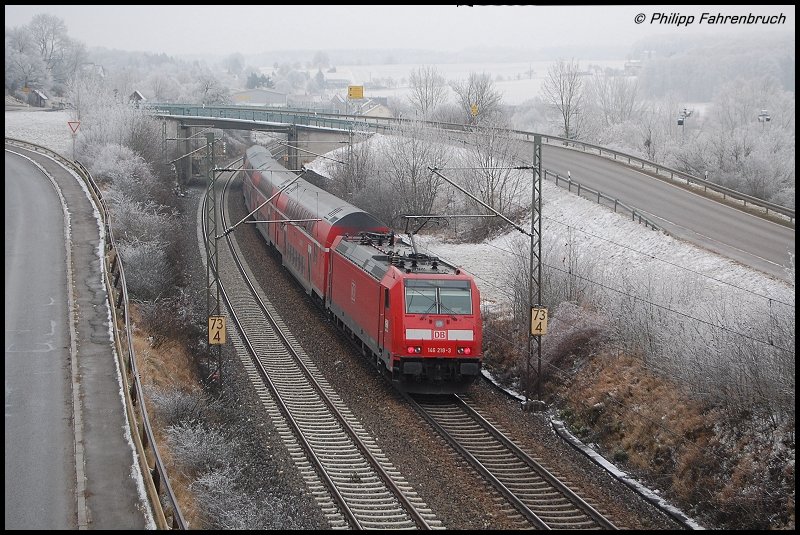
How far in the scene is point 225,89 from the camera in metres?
124

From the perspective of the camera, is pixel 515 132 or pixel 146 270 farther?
pixel 515 132

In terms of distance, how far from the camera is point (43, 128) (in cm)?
7269

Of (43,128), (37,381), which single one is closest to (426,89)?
(43,128)

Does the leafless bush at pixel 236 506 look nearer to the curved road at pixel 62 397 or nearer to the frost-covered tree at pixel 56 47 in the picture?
the curved road at pixel 62 397

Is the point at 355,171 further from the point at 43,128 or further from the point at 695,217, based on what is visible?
the point at 43,128

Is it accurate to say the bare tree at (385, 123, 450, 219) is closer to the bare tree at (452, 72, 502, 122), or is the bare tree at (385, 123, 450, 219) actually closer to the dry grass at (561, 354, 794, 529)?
the bare tree at (452, 72, 502, 122)

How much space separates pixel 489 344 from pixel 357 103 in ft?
289

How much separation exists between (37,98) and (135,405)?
8929 centimetres

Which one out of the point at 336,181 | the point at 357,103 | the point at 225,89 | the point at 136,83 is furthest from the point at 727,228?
the point at 136,83

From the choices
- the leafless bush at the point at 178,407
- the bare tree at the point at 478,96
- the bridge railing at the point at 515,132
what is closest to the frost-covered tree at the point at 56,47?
the bridge railing at the point at 515,132

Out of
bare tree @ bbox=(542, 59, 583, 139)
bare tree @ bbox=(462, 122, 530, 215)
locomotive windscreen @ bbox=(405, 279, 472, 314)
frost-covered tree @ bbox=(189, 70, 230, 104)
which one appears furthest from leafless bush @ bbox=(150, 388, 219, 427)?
frost-covered tree @ bbox=(189, 70, 230, 104)

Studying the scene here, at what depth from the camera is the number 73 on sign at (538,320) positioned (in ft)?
71.6

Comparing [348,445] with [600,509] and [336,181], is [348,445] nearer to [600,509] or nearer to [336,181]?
[600,509]

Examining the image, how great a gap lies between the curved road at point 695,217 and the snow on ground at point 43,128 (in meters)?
37.3
